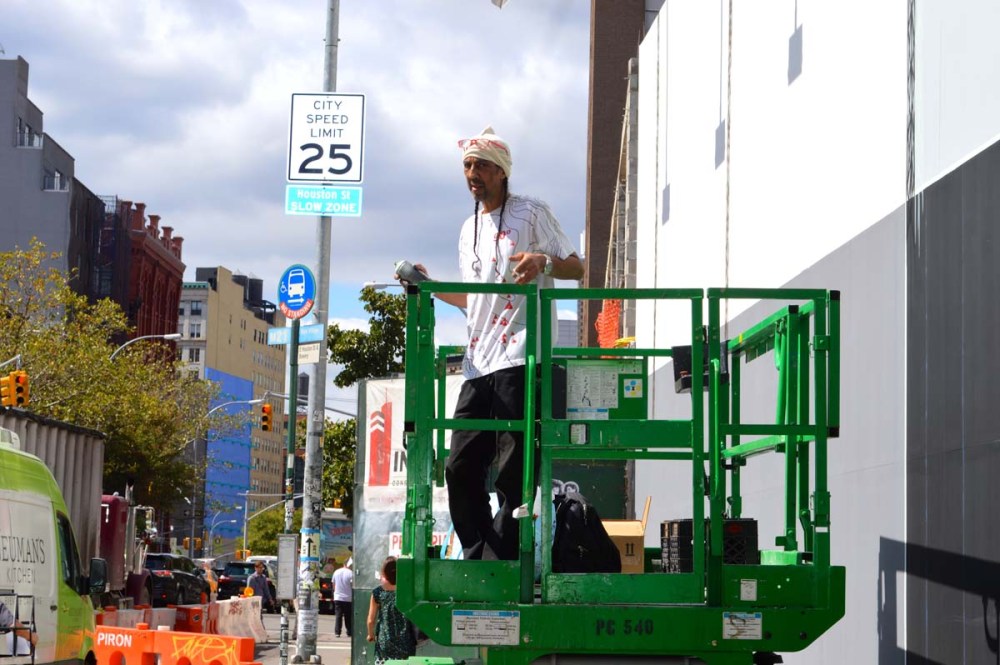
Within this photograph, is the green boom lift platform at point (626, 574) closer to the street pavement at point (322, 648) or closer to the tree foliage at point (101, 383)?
the street pavement at point (322, 648)

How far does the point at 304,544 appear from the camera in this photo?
1928 centimetres

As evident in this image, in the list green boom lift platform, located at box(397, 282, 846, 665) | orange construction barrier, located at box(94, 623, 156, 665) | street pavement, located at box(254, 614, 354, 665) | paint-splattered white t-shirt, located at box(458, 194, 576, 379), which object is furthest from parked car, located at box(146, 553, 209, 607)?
green boom lift platform, located at box(397, 282, 846, 665)

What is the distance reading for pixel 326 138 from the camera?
1872 centimetres


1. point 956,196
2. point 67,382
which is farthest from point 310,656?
point 67,382

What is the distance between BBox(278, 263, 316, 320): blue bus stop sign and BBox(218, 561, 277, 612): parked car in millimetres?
30099

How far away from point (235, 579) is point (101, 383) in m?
8.40

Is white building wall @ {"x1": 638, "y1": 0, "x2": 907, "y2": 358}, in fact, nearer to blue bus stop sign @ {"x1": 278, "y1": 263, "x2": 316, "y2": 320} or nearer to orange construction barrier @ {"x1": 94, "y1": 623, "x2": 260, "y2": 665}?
blue bus stop sign @ {"x1": 278, "y1": 263, "x2": 316, "y2": 320}

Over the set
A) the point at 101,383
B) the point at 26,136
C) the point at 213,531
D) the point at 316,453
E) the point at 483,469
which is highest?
the point at 26,136

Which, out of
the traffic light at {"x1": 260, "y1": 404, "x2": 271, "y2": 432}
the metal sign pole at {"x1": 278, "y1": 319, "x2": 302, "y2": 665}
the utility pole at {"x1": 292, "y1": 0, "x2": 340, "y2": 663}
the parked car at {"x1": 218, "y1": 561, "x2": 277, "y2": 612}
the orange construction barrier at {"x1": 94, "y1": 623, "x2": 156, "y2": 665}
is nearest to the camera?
the orange construction barrier at {"x1": 94, "y1": 623, "x2": 156, "y2": 665}

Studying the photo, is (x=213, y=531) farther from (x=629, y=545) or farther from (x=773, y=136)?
(x=629, y=545)

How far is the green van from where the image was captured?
10.7 meters

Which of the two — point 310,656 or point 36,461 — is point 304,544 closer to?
point 310,656

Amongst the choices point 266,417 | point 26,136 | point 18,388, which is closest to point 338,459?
point 266,417

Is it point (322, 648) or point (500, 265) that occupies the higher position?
point (500, 265)
